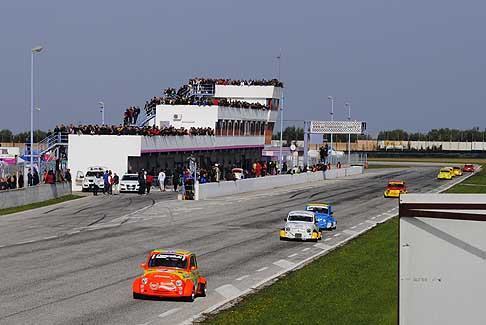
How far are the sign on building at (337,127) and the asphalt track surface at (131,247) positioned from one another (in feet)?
176

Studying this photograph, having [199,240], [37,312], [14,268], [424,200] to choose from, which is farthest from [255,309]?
[199,240]

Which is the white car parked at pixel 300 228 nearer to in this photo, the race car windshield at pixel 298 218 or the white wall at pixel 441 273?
the race car windshield at pixel 298 218

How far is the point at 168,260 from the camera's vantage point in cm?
2503

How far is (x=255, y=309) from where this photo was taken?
21875 millimetres

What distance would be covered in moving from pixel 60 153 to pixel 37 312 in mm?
61195

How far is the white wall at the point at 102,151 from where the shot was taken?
78.2 meters

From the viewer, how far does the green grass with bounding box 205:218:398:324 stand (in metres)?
20.5

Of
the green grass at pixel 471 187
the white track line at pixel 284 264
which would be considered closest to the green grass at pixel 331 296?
the white track line at pixel 284 264

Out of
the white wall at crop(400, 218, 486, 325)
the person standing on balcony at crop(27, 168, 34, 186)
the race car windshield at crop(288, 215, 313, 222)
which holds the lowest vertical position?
the race car windshield at crop(288, 215, 313, 222)

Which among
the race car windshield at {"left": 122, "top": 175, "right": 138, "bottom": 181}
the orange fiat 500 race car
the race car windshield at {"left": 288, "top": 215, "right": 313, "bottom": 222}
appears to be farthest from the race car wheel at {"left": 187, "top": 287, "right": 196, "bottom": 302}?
the race car windshield at {"left": 122, "top": 175, "right": 138, "bottom": 181}

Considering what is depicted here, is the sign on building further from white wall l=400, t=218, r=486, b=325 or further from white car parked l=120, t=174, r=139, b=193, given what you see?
white wall l=400, t=218, r=486, b=325

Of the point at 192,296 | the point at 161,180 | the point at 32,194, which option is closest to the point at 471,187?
the point at 161,180

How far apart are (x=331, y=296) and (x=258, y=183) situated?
60.5 meters

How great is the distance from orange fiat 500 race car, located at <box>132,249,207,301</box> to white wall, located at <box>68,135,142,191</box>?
53155mm
